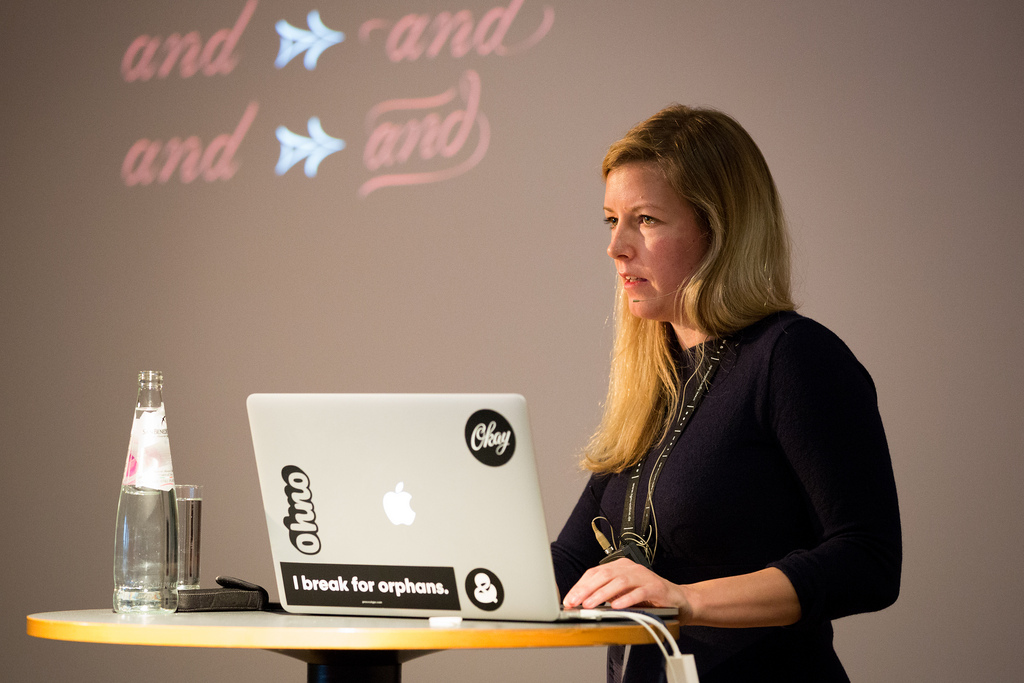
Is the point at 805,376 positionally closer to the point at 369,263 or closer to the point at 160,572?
the point at 160,572

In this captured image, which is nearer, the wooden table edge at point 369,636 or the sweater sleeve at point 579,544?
the wooden table edge at point 369,636

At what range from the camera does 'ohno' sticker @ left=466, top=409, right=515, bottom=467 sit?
101cm

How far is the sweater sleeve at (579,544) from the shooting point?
63.2 inches

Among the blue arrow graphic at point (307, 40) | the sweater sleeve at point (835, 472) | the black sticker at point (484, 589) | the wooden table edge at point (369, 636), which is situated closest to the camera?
the wooden table edge at point (369, 636)

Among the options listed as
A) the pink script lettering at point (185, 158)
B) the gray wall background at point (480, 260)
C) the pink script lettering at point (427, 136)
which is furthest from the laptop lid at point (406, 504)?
the pink script lettering at point (185, 158)

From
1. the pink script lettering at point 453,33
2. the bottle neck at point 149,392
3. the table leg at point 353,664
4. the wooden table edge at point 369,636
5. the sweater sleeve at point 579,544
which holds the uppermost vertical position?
the pink script lettering at point 453,33

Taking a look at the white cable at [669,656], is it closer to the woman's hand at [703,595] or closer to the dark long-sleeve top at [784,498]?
the woman's hand at [703,595]

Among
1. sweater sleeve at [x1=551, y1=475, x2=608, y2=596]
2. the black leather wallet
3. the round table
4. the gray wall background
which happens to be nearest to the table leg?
the round table

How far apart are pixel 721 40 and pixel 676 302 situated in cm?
149

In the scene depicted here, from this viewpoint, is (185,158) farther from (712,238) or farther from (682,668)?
(682,668)

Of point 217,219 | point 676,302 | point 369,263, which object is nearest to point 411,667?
point 369,263

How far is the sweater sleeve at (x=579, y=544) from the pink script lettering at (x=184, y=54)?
208 centimetres

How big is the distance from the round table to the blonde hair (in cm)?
56

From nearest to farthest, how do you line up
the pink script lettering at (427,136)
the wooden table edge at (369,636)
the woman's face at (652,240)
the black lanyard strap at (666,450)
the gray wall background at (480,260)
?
the wooden table edge at (369,636), the black lanyard strap at (666,450), the woman's face at (652,240), the gray wall background at (480,260), the pink script lettering at (427,136)
